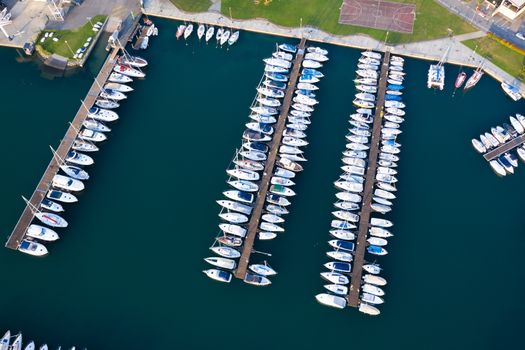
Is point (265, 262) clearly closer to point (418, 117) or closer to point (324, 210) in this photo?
point (324, 210)


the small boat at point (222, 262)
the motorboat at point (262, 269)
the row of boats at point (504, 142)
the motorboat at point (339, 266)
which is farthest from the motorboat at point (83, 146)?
the row of boats at point (504, 142)

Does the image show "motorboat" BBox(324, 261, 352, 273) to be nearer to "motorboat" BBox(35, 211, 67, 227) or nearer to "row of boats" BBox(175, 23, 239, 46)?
"motorboat" BBox(35, 211, 67, 227)

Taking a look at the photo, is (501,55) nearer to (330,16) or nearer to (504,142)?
(504,142)

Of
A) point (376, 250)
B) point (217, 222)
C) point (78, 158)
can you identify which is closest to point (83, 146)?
point (78, 158)

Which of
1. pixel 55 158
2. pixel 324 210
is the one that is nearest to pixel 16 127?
pixel 55 158

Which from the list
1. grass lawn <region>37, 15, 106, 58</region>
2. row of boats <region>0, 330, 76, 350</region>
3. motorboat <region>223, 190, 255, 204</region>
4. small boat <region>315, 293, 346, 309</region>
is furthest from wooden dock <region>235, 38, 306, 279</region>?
grass lawn <region>37, 15, 106, 58</region>

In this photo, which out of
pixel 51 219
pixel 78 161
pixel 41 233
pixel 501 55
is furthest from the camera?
pixel 501 55

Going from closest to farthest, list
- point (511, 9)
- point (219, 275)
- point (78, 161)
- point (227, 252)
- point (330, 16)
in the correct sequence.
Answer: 1. point (219, 275)
2. point (227, 252)
3. point (78, 161)
4. point (511, 9)
5. point (330, 16)
